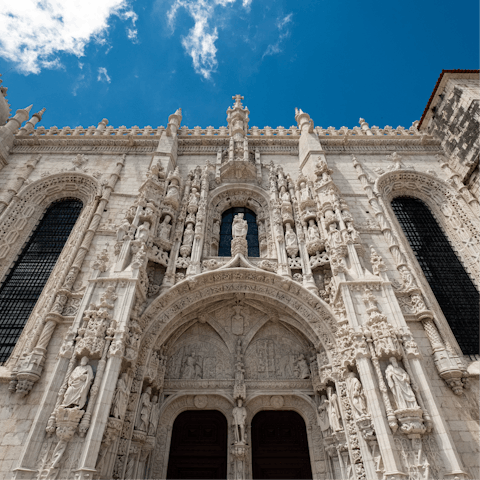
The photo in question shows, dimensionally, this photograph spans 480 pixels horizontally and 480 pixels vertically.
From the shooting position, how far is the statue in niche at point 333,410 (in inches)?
316

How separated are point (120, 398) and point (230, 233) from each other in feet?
22.6

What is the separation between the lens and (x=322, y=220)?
440 inches

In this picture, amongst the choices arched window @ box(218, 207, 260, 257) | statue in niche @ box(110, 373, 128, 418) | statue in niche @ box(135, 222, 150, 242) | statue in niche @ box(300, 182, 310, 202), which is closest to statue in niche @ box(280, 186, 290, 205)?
statue in niche @ box(300, 182, 310, 202)

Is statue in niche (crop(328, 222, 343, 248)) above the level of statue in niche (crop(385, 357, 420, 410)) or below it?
above

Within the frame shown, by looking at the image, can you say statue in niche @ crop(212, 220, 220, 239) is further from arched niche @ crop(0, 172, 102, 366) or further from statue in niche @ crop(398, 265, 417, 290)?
statue in niche @ crop(398, 265, 417, 290)

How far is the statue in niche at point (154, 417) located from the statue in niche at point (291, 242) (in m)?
5.68

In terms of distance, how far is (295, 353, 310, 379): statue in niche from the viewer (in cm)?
948

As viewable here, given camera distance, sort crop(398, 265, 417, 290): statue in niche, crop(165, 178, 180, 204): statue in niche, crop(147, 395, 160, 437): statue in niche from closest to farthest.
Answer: crop(147, 395, 160, 437): statue in niche, crop(398, 265, 417, 290): statue in niche, crop(165, 178, 180, 204): statue in niche

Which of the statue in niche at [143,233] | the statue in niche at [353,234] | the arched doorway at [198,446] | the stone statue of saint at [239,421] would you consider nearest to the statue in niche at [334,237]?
the statue in niche at [353,234]

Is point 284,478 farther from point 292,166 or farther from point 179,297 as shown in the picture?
point 292,166

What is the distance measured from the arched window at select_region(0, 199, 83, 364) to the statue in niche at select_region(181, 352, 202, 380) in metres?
4.85

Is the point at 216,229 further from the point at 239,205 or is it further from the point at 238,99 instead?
the point at 238,99

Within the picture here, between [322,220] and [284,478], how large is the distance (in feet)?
24.0

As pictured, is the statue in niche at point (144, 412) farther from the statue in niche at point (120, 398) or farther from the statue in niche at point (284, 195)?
the statue in niche at point (284, 195)
